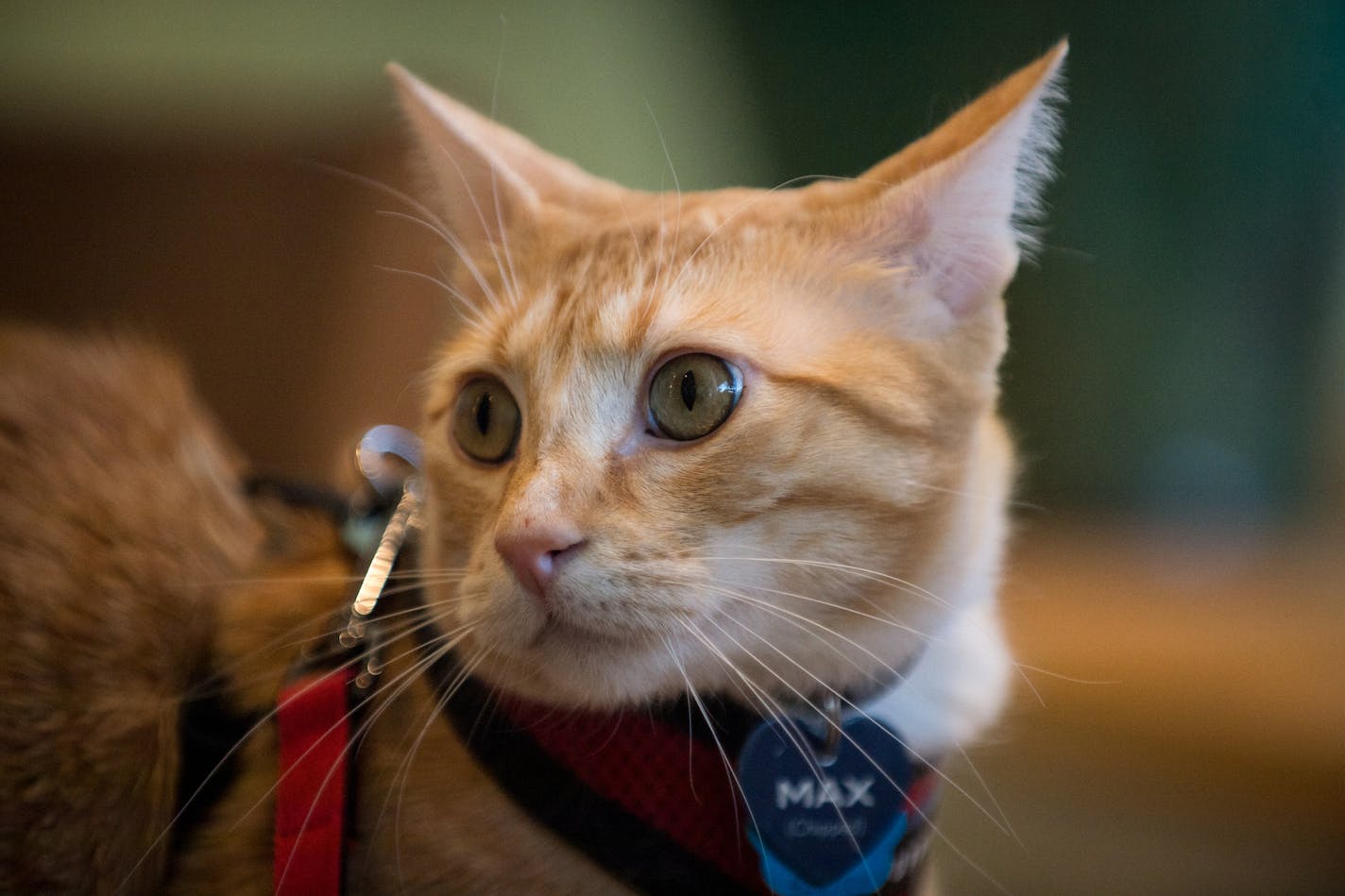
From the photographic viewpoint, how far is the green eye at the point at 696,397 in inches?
25.4

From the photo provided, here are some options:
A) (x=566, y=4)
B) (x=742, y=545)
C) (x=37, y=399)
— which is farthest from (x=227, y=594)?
(x=566, y=4)

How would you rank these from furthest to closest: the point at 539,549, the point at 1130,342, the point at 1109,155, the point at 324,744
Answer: the point at 1130,342 → the point at 1109,155 → the point at 324,744 → the point at 539,549

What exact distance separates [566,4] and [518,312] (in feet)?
1.59

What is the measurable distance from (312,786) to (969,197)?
2.14 feet

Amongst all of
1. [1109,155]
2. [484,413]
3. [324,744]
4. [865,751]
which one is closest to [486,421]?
[484,413]

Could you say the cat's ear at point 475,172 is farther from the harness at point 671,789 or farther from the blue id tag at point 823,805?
the blue id tag at point 823,805

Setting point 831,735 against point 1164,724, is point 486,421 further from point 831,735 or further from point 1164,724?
point 1164,724

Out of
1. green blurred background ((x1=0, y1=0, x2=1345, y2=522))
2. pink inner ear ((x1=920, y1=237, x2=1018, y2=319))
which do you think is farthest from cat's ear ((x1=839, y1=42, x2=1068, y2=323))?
green blurred background ((x1=0, y1=0, x2=1345, y2=522))

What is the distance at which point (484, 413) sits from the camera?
0.75m

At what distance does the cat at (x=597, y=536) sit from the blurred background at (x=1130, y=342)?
0.39 ft

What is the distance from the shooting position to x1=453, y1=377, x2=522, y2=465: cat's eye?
730 millimetres

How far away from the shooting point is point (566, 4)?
3.43ft

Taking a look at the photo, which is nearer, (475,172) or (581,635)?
(581,635)

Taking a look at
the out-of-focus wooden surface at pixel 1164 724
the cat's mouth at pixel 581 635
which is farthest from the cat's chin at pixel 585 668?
the out-of-focus wooden surface at pixel 1164 724
